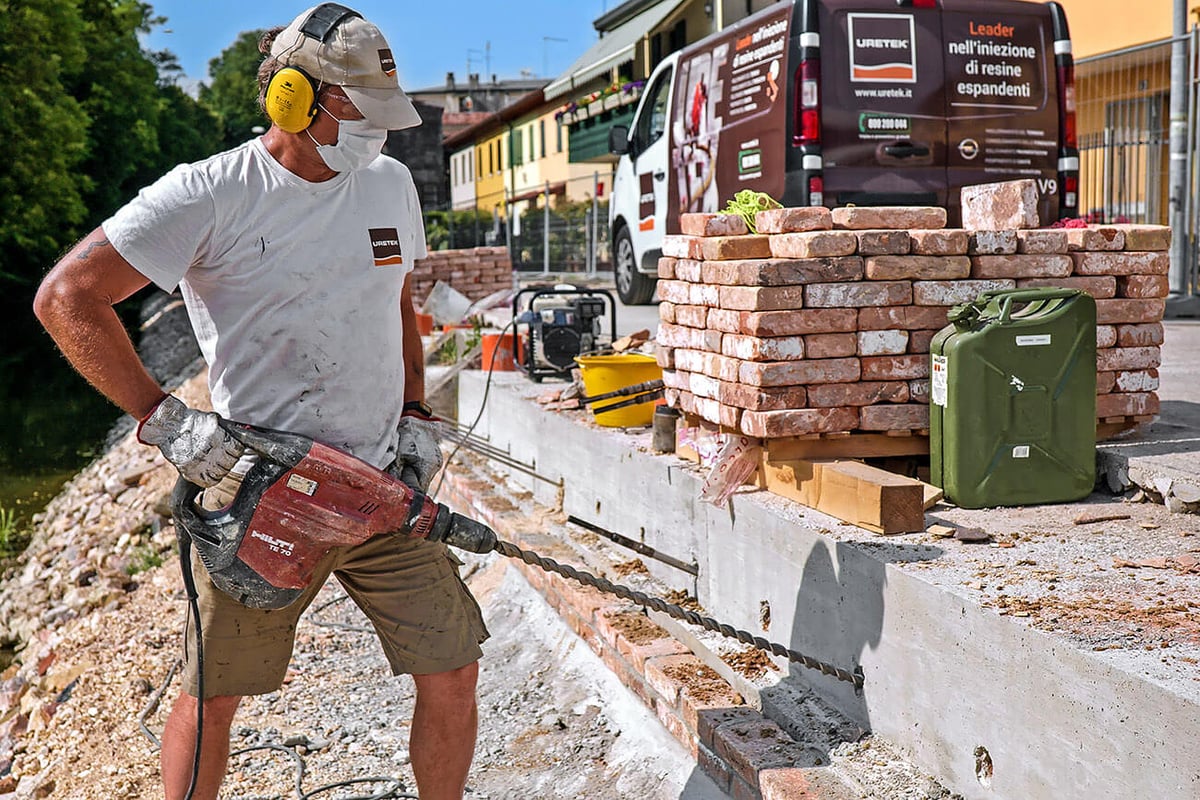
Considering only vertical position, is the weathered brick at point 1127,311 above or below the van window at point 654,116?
below

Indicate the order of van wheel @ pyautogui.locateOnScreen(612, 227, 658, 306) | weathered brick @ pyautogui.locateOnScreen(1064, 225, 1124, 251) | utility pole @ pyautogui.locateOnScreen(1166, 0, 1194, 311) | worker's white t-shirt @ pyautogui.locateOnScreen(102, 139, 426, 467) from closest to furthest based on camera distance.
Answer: worker's white t-shirt @ pyautogui.locateOnScreen(102, 139, 426, 467), weathered brick @ pyautogui.locateOnScreen(1064, 225, 1124, 251), utility pole @ pyautogui.locateOnScreen(1166, 0, 1194, 311), van wheel @ pyautogui.locateOnScreen(612, 227, 658, 306)

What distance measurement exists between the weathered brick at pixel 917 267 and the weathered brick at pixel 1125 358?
676 mm

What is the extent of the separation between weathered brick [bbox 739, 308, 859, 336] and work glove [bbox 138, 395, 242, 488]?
2027 mm

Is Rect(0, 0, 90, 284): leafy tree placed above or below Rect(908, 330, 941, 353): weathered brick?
above

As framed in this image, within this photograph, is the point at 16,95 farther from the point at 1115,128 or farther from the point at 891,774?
the point at 891,774

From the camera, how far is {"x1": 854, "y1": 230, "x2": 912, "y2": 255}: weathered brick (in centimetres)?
427

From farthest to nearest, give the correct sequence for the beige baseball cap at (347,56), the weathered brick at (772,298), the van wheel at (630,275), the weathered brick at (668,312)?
the van wheel at (630,275) < the weathered brick at (668,312) < the weathered brick at (772,298) < the beige baseball cap at (347,56)

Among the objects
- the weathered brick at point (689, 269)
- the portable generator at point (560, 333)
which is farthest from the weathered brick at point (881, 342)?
the portable generator at point (560, 333)

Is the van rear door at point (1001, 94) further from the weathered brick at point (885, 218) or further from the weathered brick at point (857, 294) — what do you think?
the weathered brick at point (857, 294)

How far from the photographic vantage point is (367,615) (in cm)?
318

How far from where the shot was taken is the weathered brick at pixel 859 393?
431cm

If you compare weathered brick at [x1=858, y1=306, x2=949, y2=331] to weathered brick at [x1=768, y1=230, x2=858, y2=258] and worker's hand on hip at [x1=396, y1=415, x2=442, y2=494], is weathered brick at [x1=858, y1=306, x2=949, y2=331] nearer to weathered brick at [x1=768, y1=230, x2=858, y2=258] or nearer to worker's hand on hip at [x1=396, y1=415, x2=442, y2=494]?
weathered brick at [x1=768, y1=230, x2=858, y2=258]

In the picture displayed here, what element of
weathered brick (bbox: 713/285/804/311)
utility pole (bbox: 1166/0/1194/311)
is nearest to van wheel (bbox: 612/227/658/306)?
utility pole (bbox: 1166/0/1194/311)

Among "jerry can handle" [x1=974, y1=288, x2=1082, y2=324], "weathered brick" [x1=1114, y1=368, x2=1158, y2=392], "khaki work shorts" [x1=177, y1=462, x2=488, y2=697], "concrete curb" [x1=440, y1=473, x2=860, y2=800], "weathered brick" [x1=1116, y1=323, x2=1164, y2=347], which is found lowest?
"concrete curb" [x1=440, y1=473, x2=860, y2=800]
